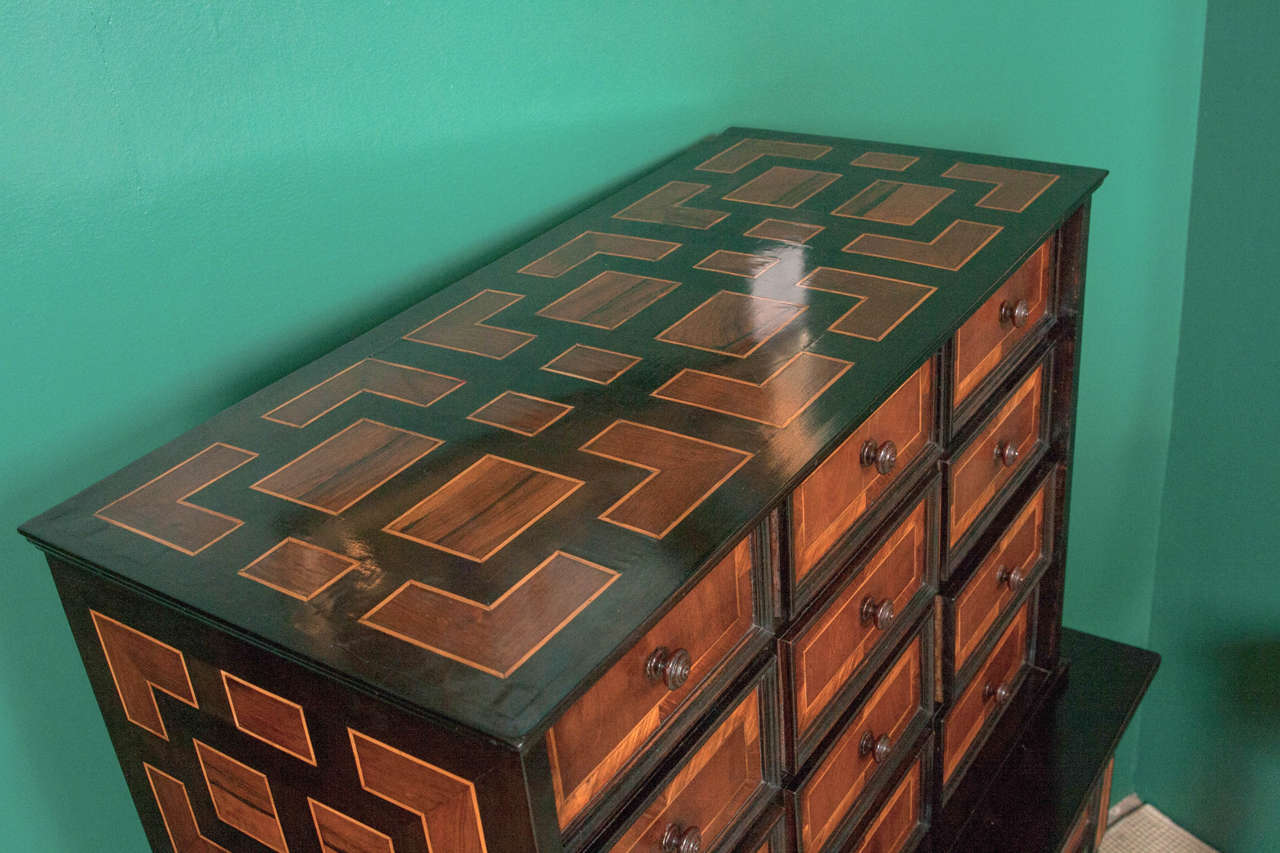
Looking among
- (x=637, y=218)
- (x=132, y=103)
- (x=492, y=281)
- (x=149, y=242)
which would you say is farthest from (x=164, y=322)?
(x=637, y=218)

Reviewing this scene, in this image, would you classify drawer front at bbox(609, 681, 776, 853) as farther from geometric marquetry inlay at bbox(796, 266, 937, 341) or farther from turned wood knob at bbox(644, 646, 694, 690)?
geometric marquetry inlay at bbox(796, 266, 937, 341)

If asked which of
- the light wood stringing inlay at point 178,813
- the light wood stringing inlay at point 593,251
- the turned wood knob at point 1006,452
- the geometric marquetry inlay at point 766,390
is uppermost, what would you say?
the light wood stringing inlay at point 593,251

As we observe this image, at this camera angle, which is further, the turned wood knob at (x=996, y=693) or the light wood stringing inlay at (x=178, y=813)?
the turned wood knob at (x=996, y=693)

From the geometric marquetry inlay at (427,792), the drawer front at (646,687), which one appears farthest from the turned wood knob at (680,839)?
the geometric marquetry inlay at (427,792)

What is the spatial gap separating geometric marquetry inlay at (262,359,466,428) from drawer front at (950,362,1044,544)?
2.08 ft

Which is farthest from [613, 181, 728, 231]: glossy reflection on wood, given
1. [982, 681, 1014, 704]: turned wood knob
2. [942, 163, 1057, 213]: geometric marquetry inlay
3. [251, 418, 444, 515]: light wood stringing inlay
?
[982, 681, 1014, 704]: turned wood knob

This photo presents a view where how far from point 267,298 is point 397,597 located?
0.56 metres

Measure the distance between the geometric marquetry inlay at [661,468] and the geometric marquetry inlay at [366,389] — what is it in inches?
8.5

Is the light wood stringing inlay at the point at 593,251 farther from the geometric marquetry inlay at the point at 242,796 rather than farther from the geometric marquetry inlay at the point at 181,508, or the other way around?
Result: the geometric marquetry inlay at the point at 242,796

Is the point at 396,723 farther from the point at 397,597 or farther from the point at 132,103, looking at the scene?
the point at 132,103

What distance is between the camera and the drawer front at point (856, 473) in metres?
1.22

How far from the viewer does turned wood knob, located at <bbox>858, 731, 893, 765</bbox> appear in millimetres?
1440

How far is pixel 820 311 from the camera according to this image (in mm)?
Answer: 1382

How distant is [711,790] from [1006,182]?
94 cm
